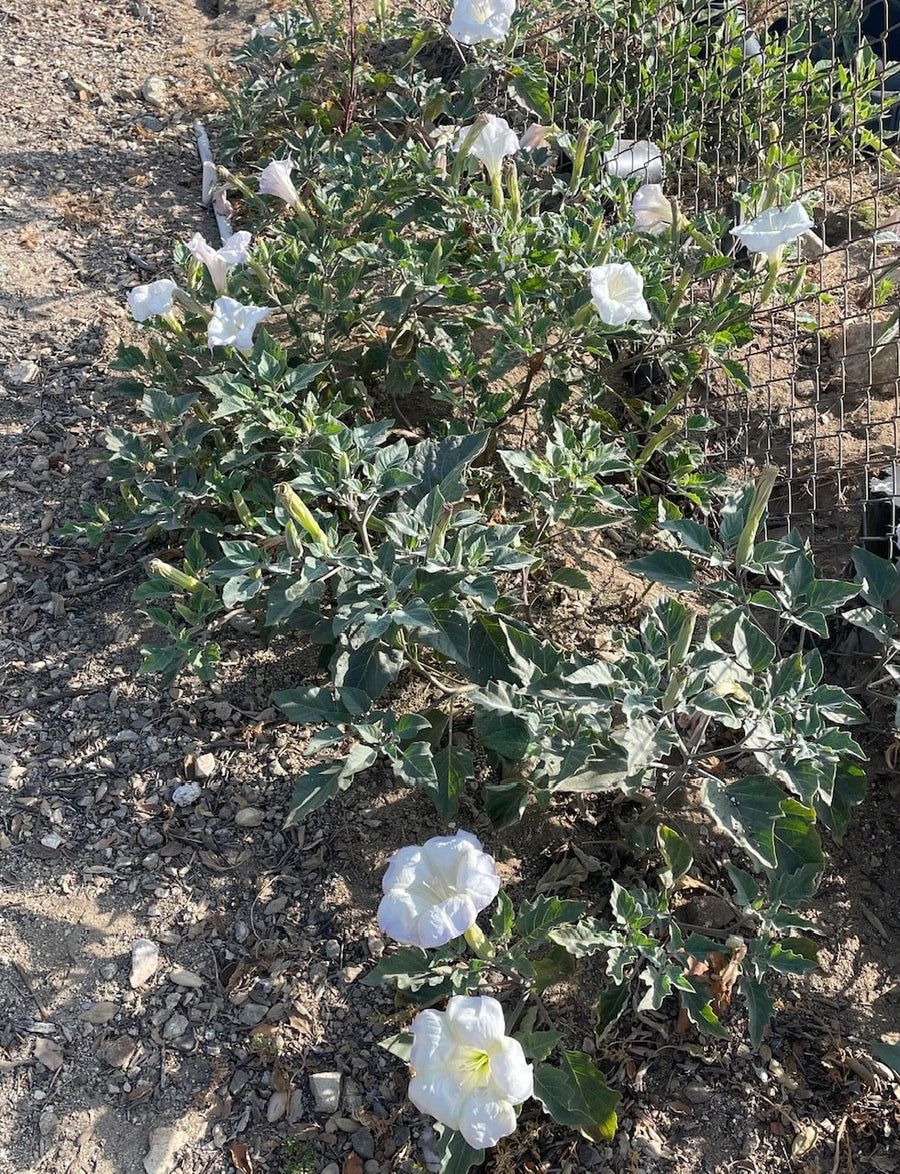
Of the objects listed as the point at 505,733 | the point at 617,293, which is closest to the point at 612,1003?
the point at 505,733

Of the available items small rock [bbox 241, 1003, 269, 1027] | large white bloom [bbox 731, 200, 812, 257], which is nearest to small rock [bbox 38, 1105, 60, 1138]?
small rock [bbox 241, 1003, 269, 1027]

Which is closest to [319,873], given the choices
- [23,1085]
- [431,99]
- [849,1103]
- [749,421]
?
[23,1085]

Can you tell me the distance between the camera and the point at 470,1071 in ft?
5.14

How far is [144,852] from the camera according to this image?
7.25ft

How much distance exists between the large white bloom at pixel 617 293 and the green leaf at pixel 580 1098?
152 centimetres

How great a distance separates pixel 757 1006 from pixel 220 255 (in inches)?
81.0

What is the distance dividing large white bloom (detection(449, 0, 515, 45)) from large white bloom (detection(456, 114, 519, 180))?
1.27ft

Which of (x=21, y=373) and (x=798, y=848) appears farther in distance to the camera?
(x=21, y=373)

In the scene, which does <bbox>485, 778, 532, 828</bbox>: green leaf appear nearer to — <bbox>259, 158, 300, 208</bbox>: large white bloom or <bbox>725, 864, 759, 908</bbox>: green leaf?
<bbox>725, 864, 759, 908</bbox>: green leaf

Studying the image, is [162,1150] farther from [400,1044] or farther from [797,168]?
[797,168]

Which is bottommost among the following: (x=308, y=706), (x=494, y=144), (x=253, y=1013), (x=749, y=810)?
(x=253, y=1013)

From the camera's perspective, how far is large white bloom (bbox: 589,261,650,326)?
7.31 feet

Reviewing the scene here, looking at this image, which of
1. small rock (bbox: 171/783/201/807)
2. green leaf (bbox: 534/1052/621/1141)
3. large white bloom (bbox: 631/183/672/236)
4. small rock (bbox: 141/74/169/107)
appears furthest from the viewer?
small rock (bbox: 141/74/169/107)

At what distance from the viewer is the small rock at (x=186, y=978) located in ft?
6.65
